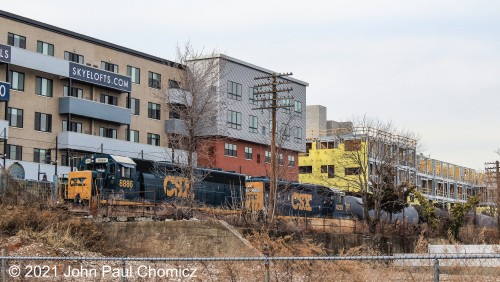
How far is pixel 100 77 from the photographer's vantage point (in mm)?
63125

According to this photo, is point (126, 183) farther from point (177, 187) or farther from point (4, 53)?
point (4, 53)

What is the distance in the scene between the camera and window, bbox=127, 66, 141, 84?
68.4 metres

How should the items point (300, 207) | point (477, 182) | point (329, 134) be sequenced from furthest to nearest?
point (477, 182) → point (329, 134) → point (300, 207)

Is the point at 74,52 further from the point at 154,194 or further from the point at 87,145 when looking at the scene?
the point at 154,194

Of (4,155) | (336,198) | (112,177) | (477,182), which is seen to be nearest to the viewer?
(112,177)

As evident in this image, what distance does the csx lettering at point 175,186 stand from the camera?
4869cm

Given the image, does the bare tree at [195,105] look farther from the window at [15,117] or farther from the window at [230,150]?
the window at [15,117]

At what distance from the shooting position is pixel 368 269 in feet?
61.8

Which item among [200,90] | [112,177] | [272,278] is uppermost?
[200,90]

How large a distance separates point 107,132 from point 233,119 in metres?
13.8

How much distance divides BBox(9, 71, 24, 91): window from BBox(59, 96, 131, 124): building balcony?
3853 millimetres

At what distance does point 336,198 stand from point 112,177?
85.9ft

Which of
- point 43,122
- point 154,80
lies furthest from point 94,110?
point 154,80

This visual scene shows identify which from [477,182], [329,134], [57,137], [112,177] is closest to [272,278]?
[112,177]
